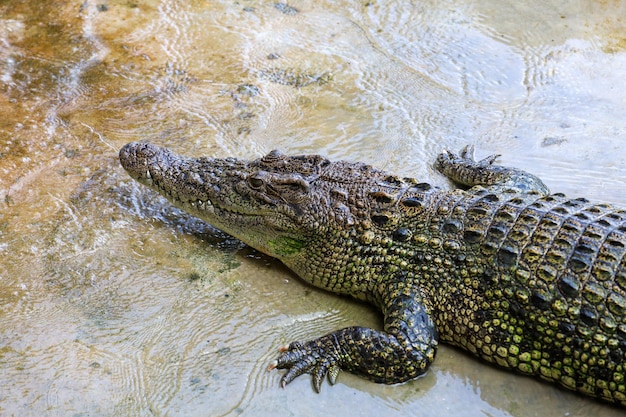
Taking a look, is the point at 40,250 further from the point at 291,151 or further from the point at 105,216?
the point at 291,151

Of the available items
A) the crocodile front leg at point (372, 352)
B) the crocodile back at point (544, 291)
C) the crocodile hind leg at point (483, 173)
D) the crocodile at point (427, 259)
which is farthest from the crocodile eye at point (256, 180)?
the crocodile hind leg at point (483, 173)

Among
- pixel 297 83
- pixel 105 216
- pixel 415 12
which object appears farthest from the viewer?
pixel 415 12

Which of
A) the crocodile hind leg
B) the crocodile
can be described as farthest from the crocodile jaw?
the crocodile hind leg

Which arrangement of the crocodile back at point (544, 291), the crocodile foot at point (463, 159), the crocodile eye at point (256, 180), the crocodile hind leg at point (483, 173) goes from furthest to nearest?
the crocodile foot at point (463, 159) < the crocodile hind leg at point (483, 173) < the crocodile eye at point (256, 180) < the crocodile back at point (544, 291)

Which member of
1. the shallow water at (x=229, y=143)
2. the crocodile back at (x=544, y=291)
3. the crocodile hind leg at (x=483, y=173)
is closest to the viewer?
the crocodile back at (x=544, y=291)

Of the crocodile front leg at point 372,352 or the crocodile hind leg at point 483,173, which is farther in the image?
the crocodile hind leg at point 483,173

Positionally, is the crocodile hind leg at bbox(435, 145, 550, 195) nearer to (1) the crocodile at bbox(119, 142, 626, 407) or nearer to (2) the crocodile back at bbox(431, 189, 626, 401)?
(1) the crocodile at bbox(119, 142, 626, 407)

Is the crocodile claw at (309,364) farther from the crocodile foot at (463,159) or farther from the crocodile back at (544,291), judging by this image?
the crocodile foot at (463,159)

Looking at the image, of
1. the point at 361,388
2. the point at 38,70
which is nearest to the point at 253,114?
the point at 38,70
